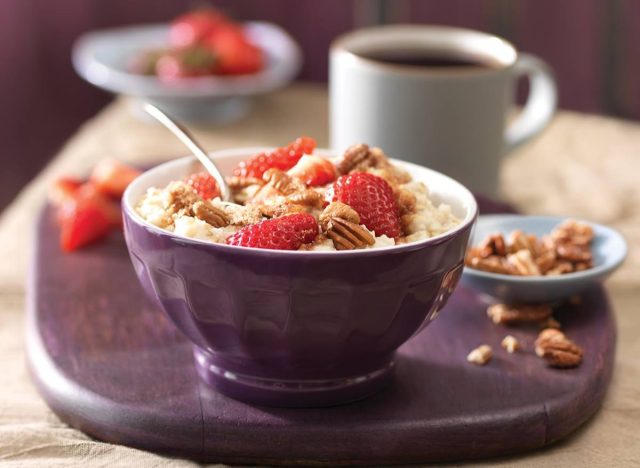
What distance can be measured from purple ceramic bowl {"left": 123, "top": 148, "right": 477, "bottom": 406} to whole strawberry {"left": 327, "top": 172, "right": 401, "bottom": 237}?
51 millimetres

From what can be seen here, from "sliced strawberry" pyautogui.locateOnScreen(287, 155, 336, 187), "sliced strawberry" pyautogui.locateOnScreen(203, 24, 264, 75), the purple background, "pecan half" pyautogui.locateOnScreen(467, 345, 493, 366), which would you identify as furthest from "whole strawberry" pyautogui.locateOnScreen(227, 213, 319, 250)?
the purple background

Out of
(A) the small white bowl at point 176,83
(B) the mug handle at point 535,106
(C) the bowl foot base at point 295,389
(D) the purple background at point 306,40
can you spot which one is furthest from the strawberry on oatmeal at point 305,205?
(D) the purple background at point 306,40

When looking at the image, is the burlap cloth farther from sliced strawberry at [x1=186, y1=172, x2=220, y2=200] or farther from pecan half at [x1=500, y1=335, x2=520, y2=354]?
sliced strawberry at [x1=186, y1=172, x2=220, y2=200]

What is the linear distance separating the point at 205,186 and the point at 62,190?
1.50 feet

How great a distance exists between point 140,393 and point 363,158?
0.92 feet

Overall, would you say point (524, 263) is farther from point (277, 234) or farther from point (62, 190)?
point (62, 190)

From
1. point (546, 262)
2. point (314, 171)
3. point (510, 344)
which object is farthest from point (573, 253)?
point (314, 171)

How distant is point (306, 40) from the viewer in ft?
8.36

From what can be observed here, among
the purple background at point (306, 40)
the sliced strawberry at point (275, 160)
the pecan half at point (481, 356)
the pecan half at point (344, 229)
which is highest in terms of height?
the pecan half at point (344, 229)

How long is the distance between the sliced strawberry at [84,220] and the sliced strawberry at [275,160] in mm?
297

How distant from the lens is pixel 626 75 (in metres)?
2.41

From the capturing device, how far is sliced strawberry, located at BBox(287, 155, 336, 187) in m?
0.87

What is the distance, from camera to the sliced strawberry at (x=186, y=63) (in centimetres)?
178

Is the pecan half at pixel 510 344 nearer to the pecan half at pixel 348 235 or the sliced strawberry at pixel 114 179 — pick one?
the pecan half at pixel 348 235
